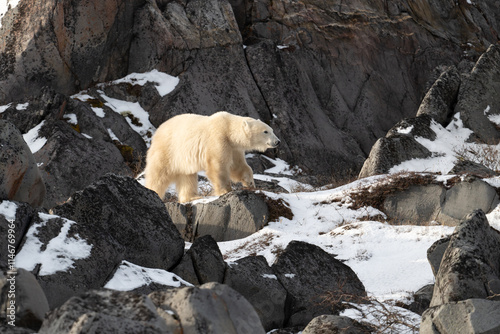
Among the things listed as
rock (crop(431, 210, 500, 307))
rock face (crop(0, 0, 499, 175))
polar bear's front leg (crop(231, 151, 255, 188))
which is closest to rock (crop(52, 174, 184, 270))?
rock (crop(431, 210, 500, 307))

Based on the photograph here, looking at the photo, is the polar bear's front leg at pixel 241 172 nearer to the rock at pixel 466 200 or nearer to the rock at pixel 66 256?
the rock at pixel 466 200

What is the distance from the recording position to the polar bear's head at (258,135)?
13.1 metres

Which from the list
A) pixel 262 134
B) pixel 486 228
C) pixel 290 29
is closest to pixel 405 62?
pixel 290 29

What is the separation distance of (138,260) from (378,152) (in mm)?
10500

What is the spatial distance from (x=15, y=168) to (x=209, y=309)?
3903 millimetres

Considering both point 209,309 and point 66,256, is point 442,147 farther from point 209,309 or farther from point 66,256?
point 209,309

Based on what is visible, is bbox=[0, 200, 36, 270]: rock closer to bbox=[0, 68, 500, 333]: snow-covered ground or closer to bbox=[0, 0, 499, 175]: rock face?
bbox=[0, 68, 500, 333]: snow-covered ground

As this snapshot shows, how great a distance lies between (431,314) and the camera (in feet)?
18.4

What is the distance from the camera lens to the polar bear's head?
1306 cm

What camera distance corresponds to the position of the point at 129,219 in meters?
7.62

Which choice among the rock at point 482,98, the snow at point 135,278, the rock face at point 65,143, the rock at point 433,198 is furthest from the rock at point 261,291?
the rock at point 482,98

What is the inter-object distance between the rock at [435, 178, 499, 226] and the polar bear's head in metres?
3.88

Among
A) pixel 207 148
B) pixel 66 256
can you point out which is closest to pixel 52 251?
pixel 66 256

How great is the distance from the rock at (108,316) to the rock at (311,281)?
11.6 ft
